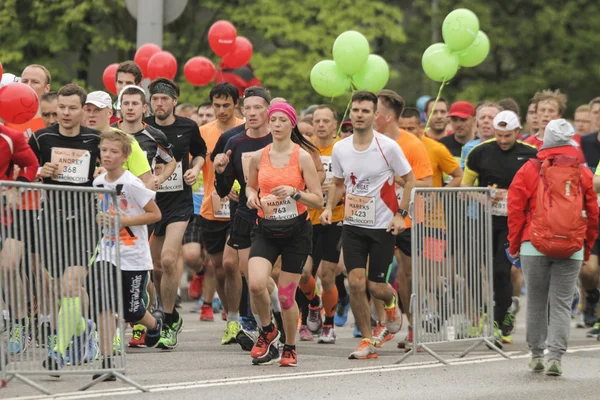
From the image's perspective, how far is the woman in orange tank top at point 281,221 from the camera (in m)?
10.7

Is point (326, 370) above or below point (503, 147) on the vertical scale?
below

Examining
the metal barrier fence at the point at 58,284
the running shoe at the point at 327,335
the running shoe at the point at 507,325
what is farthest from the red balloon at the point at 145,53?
the metal barrier fence at the point at 58,284

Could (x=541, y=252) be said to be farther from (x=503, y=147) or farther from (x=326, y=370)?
(x=503, y=147)

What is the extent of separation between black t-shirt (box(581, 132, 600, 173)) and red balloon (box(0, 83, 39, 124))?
6277 millimetres

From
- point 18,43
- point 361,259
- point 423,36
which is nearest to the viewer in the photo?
point 361,259

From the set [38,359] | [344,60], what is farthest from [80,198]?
[344,60]

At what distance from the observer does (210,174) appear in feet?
44.9

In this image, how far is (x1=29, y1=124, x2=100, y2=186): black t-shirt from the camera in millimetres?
10445

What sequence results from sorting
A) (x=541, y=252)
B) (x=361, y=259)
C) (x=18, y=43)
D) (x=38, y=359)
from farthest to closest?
(x=18, y=43)
(x=361, y=259)
(x=541, y=252)
(x=38, y=359)

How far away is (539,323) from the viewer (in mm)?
10633

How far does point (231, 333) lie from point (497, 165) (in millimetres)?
2937

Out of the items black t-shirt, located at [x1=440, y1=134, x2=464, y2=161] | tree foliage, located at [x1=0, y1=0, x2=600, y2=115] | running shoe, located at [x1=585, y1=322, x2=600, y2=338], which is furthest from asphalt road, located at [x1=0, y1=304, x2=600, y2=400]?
tree foliage, located at [x1=0, y1=0, x2=600, y2=115]

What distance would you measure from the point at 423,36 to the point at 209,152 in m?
21.2

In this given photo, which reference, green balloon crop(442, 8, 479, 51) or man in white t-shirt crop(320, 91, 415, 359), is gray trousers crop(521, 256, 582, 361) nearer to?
man in white t-shirt crop(320, 91, 415, 359)
